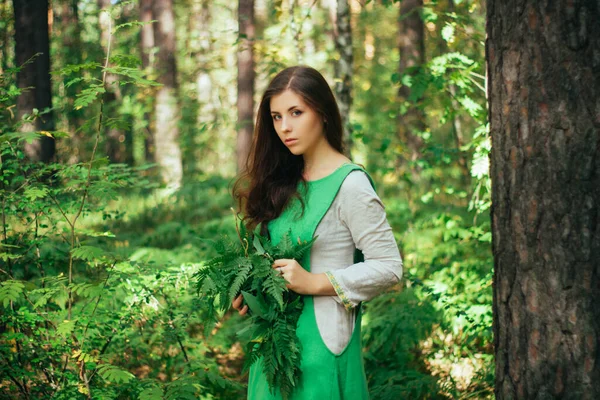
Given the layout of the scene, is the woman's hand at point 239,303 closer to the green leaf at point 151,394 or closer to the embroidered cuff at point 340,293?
the embroidered cuff at point 340,293

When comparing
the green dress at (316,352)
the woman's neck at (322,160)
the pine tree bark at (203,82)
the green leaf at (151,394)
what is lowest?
the green leaf at (151,394)

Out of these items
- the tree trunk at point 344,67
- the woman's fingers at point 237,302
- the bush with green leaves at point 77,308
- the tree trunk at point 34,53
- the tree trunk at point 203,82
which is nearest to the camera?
the woman's fingers at point 237,302

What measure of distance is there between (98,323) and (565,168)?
2878mm

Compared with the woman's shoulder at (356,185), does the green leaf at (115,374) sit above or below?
below

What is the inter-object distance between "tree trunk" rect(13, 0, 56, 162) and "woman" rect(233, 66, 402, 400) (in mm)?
4413

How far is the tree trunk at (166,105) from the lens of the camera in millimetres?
12922

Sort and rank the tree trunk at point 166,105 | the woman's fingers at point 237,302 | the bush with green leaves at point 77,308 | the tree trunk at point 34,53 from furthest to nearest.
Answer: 1. the tree trunk at point 166,105
2. the tree trunk at point 34,53
3. the bush with green leaves at point 77,308
4. the woman's fingers at point 237,302

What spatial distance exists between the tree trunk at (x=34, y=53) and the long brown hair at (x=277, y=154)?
162 inches

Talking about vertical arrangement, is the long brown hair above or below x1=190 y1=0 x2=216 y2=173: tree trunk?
below

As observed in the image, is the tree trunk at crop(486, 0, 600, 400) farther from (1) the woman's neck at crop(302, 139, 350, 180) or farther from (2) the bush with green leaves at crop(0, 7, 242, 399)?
(2) the bush with green leaves at crop(0, 7, 242, 399)

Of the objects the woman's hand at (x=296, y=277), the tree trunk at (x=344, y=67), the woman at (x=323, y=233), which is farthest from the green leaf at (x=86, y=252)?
→ the tree trunk at (x=344, y=67)

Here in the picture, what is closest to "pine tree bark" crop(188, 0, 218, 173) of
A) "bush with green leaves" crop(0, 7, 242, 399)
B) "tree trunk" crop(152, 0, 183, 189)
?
"tree trunk" crop(152, 0, 183, 189)

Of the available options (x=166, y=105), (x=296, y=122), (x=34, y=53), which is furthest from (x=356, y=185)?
(x=166, y=105)

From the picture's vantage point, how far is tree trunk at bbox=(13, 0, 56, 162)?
6.27 meters
